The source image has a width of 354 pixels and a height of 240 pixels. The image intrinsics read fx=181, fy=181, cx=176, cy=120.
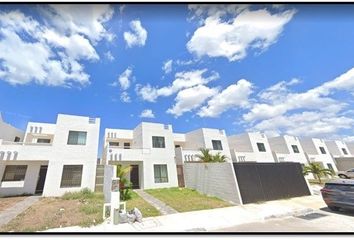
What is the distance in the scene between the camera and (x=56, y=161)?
1229cm

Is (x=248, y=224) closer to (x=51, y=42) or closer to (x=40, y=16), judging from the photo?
(x=40, y=16)

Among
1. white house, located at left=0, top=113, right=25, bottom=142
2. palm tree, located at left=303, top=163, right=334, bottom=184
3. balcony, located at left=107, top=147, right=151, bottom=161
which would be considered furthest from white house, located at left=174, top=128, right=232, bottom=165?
white house, located at left=0, top=113, right=25, bottom=142

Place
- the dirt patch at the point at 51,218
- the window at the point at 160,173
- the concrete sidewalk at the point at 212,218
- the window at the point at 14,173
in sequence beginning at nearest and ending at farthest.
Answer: the concrete sidewalk at the point at 212,218 → the dirt patch at the point at 51,218 → the window at the point at 14,173 → the window at the point at 160,173

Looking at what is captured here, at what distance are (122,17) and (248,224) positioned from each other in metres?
7.92

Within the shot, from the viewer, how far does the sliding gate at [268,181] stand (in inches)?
365

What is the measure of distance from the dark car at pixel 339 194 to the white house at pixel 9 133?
21321 mm

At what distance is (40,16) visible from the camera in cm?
573

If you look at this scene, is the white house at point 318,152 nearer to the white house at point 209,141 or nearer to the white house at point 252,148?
the white house at point 252,148

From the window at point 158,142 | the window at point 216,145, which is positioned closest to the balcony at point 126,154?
the window at point 158,142

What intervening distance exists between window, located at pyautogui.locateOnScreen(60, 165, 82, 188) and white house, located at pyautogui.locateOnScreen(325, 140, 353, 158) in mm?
38845

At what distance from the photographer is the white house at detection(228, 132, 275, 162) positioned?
2035 cm

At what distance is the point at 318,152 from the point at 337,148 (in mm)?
8582

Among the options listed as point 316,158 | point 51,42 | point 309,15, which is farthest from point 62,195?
point 316,158

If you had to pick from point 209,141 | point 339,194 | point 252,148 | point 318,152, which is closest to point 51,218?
point 339,194
